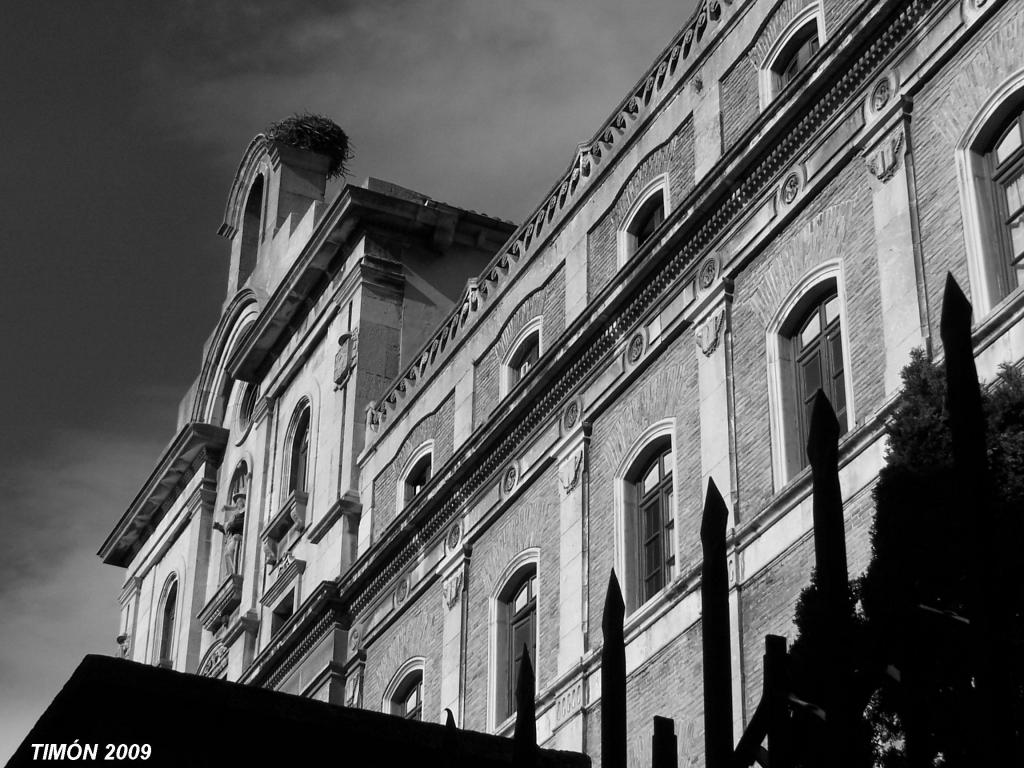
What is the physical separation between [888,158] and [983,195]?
4.78 ft

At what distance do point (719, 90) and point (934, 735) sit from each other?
14.4 meters

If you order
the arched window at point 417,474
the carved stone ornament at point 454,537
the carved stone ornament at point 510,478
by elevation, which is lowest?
the carved stone ornament at point 454,537

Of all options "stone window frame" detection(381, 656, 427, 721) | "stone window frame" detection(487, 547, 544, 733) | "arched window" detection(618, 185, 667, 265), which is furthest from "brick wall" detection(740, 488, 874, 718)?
"stone window frame" detection(381, 656, 427, 721)

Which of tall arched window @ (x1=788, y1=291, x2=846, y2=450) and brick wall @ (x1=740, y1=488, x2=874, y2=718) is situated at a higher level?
tall arched window @ (x1=788, y1=291, x2=846, y2=450)

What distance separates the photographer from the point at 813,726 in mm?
5758

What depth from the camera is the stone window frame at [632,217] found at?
22438 mm

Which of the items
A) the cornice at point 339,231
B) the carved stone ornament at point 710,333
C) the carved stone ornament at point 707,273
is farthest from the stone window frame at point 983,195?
the cornice at point 339,231

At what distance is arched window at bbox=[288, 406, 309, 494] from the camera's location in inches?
1292

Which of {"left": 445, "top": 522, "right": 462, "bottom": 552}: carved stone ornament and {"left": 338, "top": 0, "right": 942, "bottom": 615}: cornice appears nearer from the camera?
{"left": 338, "top": 0, "right": 942, "bottom": 615}: cornice

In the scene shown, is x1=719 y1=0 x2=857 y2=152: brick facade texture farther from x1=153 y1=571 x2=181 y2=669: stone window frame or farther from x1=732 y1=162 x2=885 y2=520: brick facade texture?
x1=153 y1=571 x2=181 y2=669: stone window frame

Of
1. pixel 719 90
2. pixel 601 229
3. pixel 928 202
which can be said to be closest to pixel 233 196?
pixel 601 229

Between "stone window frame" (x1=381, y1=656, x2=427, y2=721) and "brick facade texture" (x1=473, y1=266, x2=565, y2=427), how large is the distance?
329cm

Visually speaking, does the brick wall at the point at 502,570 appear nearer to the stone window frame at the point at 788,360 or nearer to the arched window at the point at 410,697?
the arched window at the point at 410,697

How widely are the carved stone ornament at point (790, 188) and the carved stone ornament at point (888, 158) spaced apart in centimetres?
138
